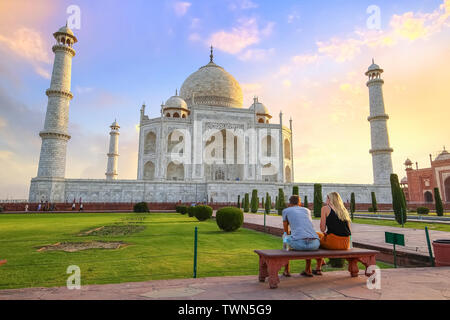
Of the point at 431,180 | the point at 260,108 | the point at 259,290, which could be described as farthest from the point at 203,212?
the point at 431,180

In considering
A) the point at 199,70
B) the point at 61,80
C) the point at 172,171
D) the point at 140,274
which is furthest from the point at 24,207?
the point at 199,70

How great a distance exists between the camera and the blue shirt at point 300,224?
341cm

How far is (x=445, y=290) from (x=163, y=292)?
3043 millimetres

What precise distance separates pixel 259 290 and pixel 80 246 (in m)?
4.83

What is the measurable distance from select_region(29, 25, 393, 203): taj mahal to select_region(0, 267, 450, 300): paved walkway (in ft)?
76.5

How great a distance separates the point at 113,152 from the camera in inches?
1494

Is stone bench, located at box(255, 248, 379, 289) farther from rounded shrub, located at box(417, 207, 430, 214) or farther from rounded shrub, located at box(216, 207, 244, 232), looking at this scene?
rounded shrub, located at box(417, 207, 430, 214)

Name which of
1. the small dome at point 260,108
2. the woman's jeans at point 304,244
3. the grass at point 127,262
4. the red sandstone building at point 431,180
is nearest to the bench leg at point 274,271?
the woman's jeans at point 304,244

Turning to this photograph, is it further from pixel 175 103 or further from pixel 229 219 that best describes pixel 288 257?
pixel 175 103

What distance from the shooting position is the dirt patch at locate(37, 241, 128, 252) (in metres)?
5.76

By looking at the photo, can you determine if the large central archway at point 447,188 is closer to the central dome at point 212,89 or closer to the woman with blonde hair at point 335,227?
the central dome at point 212,89

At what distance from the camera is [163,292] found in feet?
9.47

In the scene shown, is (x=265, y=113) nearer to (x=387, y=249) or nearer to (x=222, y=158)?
(x=222, y=158)
